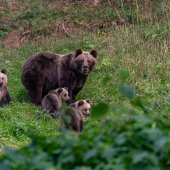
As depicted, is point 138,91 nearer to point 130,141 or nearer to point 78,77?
point 78,77

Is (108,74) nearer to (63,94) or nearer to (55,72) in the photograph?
(55,72)

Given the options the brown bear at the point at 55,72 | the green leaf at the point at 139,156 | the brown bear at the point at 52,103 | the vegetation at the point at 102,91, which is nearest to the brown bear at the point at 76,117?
the vegetation at the point at 102,91

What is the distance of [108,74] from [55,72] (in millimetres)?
2268

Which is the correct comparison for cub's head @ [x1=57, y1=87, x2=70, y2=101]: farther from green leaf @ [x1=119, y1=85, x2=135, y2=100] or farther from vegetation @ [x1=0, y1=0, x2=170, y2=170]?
green leaf @ [x1=119, y1=85, x2=135, y2=100]

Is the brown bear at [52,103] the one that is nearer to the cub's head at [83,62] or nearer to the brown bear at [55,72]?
the brown bear at [55,72]

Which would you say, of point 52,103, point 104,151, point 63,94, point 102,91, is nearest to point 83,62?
point 63,94

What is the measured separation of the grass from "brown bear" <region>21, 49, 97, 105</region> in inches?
19.9

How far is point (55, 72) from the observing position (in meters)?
9.41

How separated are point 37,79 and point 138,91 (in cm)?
299

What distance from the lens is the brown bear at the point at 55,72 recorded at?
30.1ft

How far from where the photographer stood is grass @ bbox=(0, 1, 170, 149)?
6984mm

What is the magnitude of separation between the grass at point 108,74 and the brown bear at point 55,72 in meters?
0.50

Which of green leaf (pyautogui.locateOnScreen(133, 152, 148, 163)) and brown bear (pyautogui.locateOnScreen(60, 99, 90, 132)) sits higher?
green leaf (pyautogui.locateOnScreen(133, 152, 148, 163))

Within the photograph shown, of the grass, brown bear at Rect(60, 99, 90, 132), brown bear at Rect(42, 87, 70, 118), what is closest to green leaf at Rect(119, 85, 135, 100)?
brown bear at Rect(60, 99, 90, 132)
